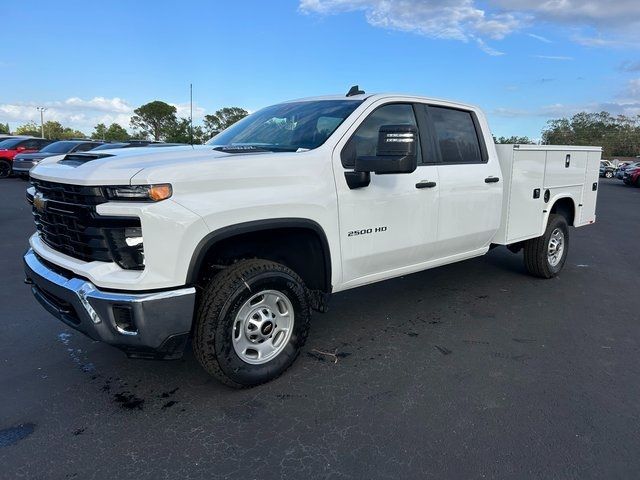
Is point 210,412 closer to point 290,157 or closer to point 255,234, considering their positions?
point 255,234

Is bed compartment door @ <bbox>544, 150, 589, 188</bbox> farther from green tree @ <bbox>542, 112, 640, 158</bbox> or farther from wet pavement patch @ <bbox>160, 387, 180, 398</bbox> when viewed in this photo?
green tree @ <bbox>542, 112, 640, 158</bbox>

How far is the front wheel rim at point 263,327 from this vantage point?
127 inches

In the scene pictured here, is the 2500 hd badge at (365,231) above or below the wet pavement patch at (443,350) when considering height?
above

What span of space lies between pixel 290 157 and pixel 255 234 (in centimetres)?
57

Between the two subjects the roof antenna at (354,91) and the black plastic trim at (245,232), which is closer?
the black plastic trim at (245,232)

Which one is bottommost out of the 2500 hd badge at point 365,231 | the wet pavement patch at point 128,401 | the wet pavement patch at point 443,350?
the wet pavement patch at point 443,350

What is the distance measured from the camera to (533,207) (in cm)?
554

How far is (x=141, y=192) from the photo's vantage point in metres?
2.69

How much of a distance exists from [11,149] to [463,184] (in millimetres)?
22391

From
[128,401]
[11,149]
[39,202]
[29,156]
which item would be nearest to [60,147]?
[29,156]

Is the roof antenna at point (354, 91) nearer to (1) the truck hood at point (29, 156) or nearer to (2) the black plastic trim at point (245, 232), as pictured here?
(2) the black plastic trim at point (245, 232)

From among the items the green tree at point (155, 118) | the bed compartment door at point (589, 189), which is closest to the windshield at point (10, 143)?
the bed compartment door at point (589, 189)

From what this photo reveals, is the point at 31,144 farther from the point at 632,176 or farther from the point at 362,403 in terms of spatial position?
the point at 632,176

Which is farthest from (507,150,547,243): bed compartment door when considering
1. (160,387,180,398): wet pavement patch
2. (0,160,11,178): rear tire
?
(0,160,11,178): rear tire
